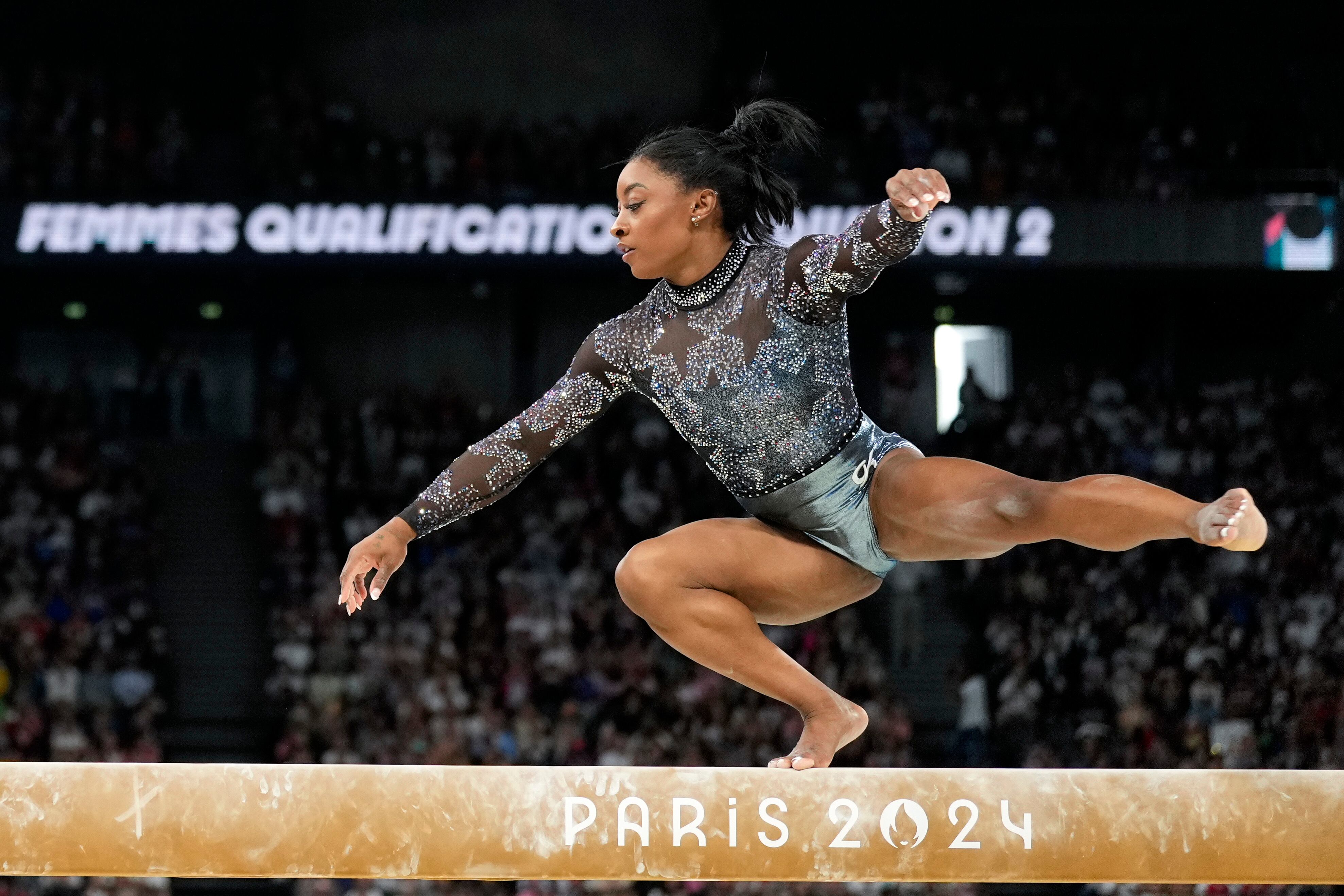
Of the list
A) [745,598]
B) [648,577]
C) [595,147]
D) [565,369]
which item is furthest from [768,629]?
[648,577]

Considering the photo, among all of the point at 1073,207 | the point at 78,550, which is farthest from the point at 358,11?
the point at 1073,207

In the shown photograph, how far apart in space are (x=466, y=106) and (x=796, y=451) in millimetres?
13286

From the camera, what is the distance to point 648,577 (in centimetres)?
395

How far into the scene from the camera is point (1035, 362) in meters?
16.5

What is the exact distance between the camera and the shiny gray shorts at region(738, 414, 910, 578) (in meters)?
4.11

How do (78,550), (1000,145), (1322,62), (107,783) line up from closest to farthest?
(107,783), (78,550), (1000,145), (1322,62)

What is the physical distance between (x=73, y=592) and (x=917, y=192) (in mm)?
10414

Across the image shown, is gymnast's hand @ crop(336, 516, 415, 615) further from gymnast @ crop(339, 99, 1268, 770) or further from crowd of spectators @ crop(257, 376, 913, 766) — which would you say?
crowd of spectators @ crop(257, 376, 913, 766)

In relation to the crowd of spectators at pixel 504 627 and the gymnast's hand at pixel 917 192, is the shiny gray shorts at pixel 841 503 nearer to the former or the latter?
the gymnast's hand at pixel 917 192

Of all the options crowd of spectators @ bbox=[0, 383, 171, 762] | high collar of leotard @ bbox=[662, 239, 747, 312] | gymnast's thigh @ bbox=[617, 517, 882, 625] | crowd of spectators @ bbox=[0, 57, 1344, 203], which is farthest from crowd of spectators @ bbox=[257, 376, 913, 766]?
high collar of leotard @ bbox=[662, 239, 747, 312]

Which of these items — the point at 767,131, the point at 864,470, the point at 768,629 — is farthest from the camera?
the point at 768,629

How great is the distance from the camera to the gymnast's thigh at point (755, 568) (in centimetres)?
399

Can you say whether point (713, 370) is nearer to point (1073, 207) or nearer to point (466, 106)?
point (1073, 207)

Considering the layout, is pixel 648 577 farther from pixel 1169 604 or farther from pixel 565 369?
pixel 565 369
